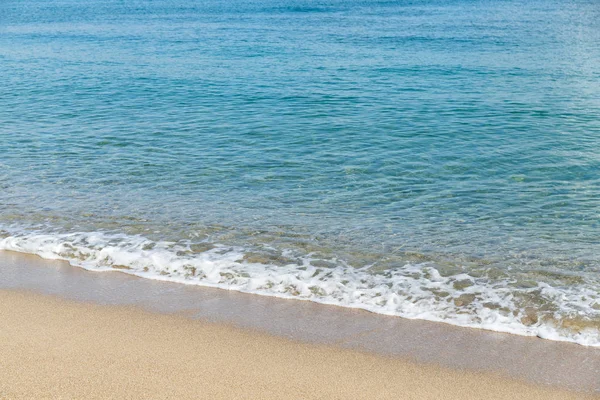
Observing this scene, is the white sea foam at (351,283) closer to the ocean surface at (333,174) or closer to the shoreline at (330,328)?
the ocean surface at (333,174)

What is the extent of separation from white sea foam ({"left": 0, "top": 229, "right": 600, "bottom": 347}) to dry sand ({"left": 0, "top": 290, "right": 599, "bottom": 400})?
3.15ft

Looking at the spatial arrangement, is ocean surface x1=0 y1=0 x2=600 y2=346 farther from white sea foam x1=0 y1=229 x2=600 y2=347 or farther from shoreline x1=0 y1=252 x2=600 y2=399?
shoreline x1=0 y1=252 x2=600 y2=399

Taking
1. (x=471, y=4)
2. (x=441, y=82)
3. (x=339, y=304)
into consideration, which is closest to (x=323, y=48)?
(x=441, y=82)

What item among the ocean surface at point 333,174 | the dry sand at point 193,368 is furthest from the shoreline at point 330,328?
the ocean surface at point 333,174

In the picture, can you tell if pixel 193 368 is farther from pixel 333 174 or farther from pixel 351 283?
pixel 333 174

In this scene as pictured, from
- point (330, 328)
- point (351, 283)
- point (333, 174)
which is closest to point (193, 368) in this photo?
point (330, 328)

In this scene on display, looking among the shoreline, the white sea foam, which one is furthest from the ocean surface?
the shoreline

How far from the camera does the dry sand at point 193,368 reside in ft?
16.4

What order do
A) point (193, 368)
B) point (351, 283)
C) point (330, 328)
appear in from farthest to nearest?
point (351, 283) → point (330, 328) → point (193, 368)

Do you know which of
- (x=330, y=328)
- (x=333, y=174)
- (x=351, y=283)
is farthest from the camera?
(x=333, y=174)

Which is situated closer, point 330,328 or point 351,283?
point 330,328

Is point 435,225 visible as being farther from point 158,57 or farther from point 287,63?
point 158,57

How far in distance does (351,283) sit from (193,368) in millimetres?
2253

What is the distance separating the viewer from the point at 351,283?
23.0 ft
